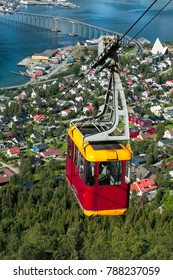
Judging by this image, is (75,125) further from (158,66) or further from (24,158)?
(158,66)

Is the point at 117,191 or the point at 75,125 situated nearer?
the point at 117,191

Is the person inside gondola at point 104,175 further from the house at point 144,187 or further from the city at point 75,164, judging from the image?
the house at point 144,187

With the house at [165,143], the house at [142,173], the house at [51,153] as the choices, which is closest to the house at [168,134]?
the house at [165,143]

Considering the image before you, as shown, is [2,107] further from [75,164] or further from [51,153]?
[75,164]

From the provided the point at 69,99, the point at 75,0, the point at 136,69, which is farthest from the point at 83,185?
the point at 75,0

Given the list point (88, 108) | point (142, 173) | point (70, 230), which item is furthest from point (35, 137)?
point (70, 230)

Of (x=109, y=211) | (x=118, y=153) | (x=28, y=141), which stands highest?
(x=118, y=153)
